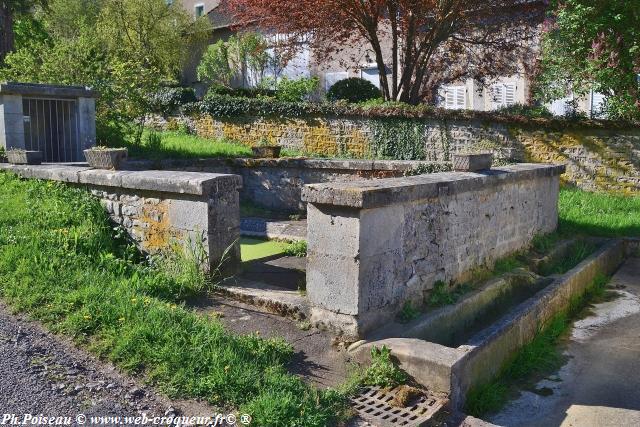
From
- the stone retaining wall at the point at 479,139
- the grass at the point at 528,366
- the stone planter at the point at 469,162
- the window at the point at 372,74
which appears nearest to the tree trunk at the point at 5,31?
the stone retaining wall at the point at 479,139

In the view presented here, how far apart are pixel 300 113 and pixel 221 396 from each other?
13.2 m

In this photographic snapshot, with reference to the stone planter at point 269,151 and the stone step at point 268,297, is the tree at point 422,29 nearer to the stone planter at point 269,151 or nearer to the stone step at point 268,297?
the stone planter at point 269,151

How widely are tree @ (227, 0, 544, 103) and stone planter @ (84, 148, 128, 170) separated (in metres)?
9.25

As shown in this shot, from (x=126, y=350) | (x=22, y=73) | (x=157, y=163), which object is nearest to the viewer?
(x=126, y=350)

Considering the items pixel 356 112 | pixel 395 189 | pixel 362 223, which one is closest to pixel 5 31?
pixel 356 112

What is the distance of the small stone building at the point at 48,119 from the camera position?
32.7 ft

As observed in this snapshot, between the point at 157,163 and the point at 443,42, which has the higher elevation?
the point at 443,42

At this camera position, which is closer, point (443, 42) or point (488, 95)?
point (443, 42)

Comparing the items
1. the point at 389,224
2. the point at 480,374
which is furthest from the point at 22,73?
the point at 480,374

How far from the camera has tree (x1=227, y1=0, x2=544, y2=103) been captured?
1566 cm

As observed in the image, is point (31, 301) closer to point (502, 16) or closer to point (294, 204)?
point (294, 204)

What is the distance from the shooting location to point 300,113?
16.7m

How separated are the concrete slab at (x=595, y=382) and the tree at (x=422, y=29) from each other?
9926mm

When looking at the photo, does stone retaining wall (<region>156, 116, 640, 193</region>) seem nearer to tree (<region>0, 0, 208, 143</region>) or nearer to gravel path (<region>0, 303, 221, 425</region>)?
tree (<region>0, 0, 208, 143</region>)
